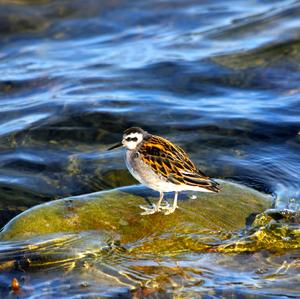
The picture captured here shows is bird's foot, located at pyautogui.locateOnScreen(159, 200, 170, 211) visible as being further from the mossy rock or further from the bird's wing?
the bird's wing

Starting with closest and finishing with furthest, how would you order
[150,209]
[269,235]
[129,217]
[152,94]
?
[269,235] → [129,217] → [150,209] → [152,94]

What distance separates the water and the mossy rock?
0.57m

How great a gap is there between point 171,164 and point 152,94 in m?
6.66

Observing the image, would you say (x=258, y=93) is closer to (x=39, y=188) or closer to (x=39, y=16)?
(x=39, y=188)

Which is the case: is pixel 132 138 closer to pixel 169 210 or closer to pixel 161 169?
pixel 161 169

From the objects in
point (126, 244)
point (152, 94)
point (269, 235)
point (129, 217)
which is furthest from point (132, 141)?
point (152, 94)

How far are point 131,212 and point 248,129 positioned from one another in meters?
5.14

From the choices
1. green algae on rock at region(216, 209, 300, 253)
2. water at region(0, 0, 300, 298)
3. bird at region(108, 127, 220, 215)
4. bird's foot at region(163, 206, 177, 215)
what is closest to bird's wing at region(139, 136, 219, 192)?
bird at region(108, 127, 220, 215)

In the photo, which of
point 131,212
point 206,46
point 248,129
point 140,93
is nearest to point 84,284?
point 131,212

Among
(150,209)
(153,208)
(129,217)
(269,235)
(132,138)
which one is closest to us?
(269,235)

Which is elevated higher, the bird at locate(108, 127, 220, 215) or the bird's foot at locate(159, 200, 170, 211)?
the bird at locate(108, 127, 220, 215)

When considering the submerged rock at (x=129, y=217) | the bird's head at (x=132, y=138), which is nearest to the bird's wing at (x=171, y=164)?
the bird's head at (x=132, y=138)

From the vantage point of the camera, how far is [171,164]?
10.5 m

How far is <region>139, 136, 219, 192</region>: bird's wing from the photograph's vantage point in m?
10.3
